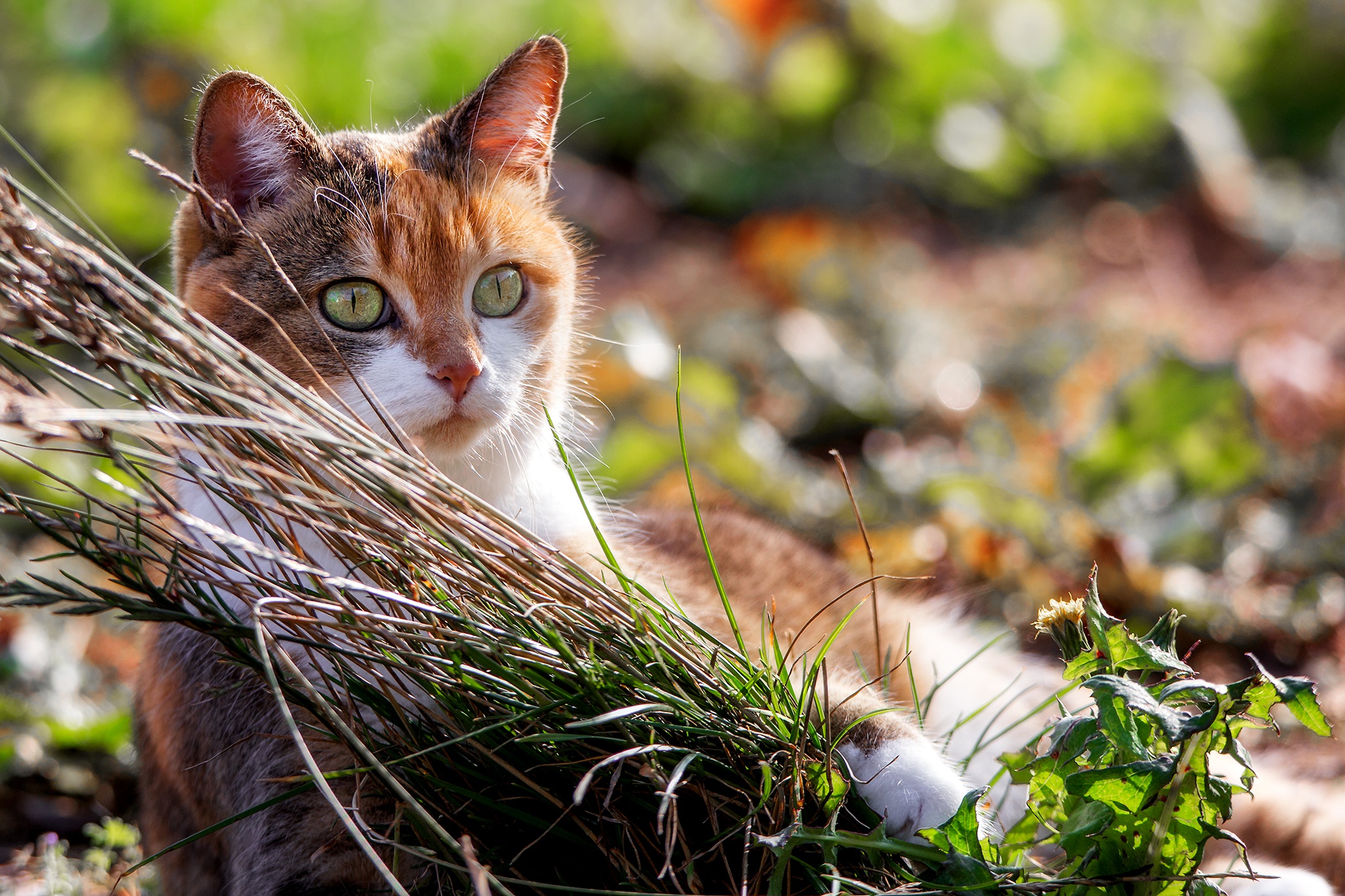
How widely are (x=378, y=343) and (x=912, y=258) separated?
4357 mm

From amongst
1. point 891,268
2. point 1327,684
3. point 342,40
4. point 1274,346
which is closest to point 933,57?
point 891,268

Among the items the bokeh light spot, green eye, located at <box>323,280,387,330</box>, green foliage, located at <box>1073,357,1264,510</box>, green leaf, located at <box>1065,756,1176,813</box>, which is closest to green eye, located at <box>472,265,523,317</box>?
green eye, located at <box>323,280,387,330</box>

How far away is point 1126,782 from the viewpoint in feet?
4.29

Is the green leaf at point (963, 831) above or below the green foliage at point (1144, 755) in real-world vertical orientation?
below

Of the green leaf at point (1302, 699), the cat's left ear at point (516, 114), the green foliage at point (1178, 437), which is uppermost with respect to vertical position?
the green foliage at point (1178, 437)

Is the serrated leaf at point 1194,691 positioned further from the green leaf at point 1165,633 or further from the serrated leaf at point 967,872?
the serrated leaf at point 967,872

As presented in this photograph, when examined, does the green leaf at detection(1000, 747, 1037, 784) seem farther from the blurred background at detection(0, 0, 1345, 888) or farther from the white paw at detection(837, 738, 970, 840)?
the blurred background at detection(0, 0, 1345, 888)

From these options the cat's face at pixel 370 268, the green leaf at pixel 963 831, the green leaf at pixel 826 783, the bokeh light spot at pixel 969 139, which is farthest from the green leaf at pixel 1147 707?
the bokeh light spot at pixel 969 139

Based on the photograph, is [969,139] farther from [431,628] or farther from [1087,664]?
[431,628]

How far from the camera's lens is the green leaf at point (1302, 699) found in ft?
4.10

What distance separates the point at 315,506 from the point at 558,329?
0.85 meters

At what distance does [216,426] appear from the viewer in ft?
4.82

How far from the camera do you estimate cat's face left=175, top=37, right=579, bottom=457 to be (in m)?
1.77

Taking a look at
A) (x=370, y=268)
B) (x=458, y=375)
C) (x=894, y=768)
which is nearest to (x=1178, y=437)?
(x=894, y=768)
